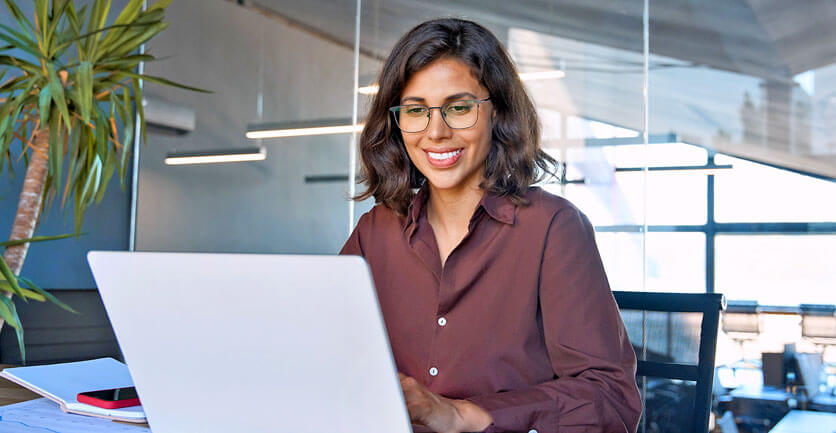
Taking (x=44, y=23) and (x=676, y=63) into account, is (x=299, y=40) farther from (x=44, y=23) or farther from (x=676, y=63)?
(x=676, y=63)

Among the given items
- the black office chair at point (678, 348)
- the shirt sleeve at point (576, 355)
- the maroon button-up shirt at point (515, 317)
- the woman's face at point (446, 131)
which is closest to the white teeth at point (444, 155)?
the woman's face at point (446, 131)

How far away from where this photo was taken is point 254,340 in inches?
31.8

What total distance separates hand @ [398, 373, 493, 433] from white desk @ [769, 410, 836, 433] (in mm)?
3054

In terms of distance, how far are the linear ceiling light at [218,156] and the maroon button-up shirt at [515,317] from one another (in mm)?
3338

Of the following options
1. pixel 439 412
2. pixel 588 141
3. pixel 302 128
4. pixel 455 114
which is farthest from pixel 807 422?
Result: pixel 439 412

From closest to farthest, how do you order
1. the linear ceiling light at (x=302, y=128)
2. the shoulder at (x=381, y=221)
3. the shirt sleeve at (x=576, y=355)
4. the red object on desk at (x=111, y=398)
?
1. the shirt sleeve at (x=576, y=355)
2. the red object on desk at (x=111, y=398)
3. the shoulder at (x=381, y=221)
4. the linear ceiling light at (x=302, y=128)

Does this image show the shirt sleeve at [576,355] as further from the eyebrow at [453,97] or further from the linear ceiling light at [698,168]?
the linear ceiling light at [698,168]

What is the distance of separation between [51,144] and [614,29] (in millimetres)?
2684

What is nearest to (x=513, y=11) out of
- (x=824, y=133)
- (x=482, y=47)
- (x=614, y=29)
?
(x=614, y=29)

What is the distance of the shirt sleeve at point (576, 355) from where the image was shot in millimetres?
1132

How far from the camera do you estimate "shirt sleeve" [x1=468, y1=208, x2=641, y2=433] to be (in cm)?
113

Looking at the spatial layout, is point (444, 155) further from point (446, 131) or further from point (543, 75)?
point (543, 75)

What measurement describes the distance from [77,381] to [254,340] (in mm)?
749

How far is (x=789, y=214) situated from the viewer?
11.8 ft
